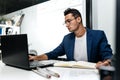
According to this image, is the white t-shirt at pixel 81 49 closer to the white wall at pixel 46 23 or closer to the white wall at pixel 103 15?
the white wall at pixel 103 15

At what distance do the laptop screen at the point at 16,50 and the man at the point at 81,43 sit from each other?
33cm

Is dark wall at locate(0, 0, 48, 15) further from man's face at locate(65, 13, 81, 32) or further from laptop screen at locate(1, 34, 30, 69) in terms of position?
laptop screen at locate(1, 34, 30, 69)

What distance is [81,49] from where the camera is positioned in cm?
185

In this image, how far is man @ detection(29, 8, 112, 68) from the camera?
5.96ft

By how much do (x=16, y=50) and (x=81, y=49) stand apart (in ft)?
2.37

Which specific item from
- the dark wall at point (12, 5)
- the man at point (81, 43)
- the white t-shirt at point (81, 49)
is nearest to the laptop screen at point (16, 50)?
the man at point (81, 43)

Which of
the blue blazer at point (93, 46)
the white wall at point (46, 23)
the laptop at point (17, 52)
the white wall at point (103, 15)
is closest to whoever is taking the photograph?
the laptop at point (17, 52)

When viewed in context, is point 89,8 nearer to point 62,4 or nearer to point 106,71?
point 62,4

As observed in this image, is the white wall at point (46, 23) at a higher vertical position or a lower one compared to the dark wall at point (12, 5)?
lower

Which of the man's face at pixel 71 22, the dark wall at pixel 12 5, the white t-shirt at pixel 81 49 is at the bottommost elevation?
the white t-shirt at pixel 81 49

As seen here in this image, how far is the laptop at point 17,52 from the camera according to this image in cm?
125

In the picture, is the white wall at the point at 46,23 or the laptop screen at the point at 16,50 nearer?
the laptop screen at the point at 16,50

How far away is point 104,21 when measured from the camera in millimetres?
2293

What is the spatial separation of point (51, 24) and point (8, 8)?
1042mm
